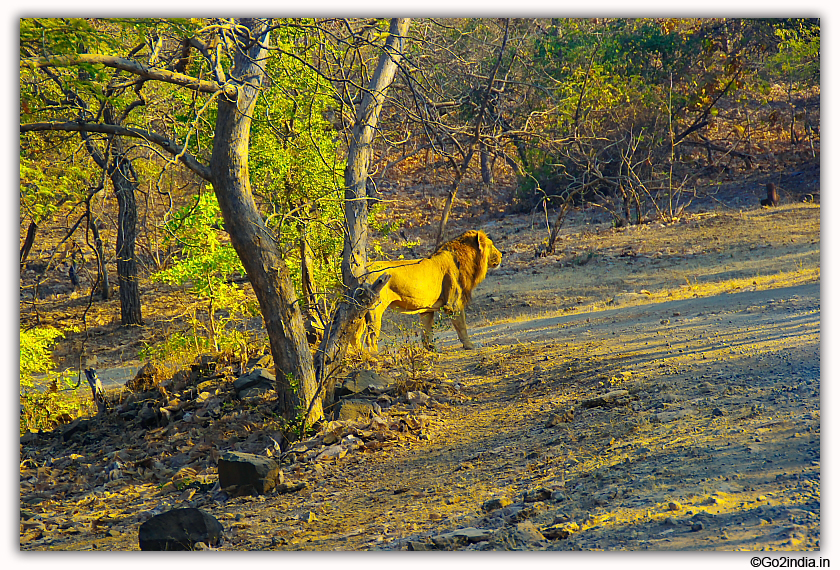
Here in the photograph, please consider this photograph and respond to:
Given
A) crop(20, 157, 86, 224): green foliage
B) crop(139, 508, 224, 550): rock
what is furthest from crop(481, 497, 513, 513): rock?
crop(20, 157, 86, 224): green foliage

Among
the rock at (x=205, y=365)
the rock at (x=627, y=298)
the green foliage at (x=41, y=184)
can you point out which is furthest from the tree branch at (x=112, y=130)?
the rock at (x=627, y=298)

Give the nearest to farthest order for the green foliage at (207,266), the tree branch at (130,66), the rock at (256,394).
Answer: the tree branch at (130,66)
the rock at (256,394)
the green foliage at (207,266)

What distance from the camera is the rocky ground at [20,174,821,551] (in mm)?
4336

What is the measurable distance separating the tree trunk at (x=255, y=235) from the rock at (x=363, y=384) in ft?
2.37

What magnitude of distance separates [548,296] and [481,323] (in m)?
1.95

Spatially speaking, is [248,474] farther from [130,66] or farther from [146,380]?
[146,380]

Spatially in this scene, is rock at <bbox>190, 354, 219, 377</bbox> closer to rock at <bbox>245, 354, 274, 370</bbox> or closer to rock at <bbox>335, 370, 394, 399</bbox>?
rock at <bbox>245, 354, 274, 370</bbox>

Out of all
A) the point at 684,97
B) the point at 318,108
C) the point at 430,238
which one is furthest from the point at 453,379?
the point at 684,97

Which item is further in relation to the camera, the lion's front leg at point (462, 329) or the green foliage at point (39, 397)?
the lion's front leg at point (462, 329)

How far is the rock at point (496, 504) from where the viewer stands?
476 centimetres

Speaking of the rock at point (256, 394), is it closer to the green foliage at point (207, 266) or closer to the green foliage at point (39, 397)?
the green foliage at point (207, 266)

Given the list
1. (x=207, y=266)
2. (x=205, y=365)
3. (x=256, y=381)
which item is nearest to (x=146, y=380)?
(x=205, y=365)

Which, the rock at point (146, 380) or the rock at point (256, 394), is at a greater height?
the rock at point (146, 380)

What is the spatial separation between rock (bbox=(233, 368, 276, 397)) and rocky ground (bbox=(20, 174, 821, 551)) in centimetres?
8
